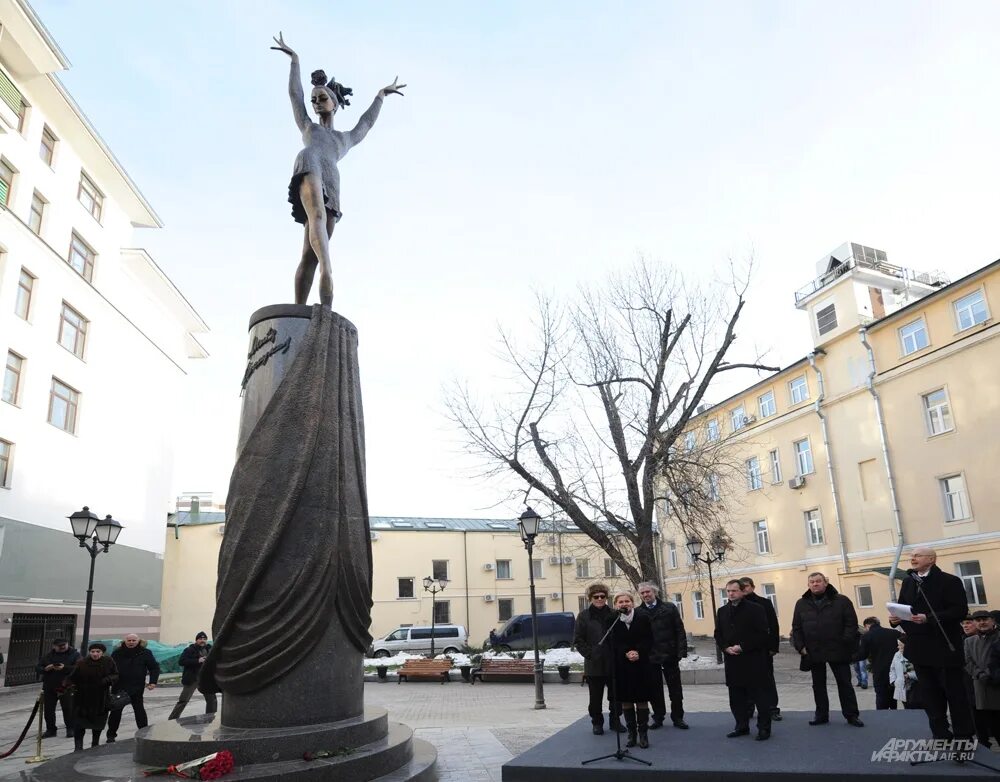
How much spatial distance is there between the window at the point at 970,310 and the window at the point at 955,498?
4.96 m

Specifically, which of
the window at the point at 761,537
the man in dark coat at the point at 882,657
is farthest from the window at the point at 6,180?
the window at the point at 761,537

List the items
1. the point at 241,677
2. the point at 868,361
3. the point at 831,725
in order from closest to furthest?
the point at 241,677, the point at 831,725, the point at 868,361

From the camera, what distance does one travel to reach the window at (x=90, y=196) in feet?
80.3

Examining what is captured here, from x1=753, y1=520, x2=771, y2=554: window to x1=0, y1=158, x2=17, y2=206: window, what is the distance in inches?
1203

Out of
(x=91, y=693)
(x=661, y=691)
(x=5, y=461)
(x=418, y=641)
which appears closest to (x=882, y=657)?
(x=661, y=691)

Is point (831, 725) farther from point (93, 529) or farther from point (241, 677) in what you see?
point (93, 529)

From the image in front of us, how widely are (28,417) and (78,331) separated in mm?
4206

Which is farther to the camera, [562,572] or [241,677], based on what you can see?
[562,572]

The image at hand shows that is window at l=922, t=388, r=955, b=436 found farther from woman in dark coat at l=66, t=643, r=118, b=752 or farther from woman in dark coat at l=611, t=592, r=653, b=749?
woman in dark coat at l=66, t=643, r=118, b=752

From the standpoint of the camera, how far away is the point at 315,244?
7.27 metres

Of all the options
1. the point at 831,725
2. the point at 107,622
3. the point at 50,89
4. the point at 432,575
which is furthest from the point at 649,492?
the point at 432,575

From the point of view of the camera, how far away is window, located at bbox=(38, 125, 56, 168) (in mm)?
22203

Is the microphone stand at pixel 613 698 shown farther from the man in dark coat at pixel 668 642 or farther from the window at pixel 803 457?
the window at pixel 803 457

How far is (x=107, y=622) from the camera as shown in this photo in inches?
944
